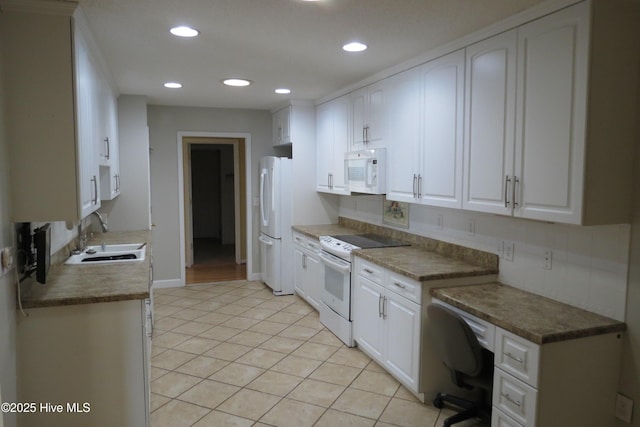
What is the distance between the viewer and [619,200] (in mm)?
2219

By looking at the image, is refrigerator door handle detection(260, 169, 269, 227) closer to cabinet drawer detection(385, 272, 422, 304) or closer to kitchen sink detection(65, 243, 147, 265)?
kitchen sink detection(65, 243, 147, 265)

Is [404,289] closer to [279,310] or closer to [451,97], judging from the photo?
[451,97]

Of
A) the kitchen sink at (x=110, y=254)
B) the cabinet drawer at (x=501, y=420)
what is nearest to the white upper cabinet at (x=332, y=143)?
the kitchen sink at (x=110, y=254)

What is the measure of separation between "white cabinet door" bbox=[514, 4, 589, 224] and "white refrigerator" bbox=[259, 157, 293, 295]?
329 cm

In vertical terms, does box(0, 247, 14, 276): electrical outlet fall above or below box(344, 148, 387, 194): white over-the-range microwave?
below

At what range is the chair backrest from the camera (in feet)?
7.98

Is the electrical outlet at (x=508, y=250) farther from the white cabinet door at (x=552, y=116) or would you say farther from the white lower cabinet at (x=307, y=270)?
the white lower cabinet at (x=307, y=270)

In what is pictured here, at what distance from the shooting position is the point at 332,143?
496 cm

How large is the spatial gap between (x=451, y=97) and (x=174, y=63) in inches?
82.1

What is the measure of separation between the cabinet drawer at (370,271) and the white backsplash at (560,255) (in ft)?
2.03

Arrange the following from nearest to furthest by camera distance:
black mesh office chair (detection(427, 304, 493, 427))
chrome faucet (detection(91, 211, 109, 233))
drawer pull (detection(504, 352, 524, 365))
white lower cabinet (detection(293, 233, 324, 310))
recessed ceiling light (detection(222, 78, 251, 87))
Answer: drawer pull (detection(504, 352, 524, 365))
black mesh office chair (detection(427, 304, 493, 427))
recessed ceiling light (detection(222, 78, 251, 87))
chrome faucet (detection(91, 211, 109, 233))
white lower cabinet (detection(293, 233, 324, 310))

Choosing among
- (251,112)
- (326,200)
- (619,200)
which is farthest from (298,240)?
(619,200)

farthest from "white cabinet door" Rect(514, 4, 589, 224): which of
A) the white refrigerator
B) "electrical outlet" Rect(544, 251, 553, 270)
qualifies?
the white refrigerator

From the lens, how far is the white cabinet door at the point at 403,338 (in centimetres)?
297
